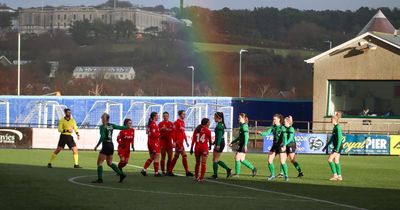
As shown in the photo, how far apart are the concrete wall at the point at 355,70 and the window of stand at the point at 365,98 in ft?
1.54

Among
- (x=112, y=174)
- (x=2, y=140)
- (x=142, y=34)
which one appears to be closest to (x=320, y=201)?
(x=112, y=174)

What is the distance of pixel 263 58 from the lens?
12850 centimetres

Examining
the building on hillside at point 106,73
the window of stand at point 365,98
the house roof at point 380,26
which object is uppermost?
the house roof at point 380,26

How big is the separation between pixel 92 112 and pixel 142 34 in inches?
2962

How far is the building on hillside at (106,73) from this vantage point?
416 feet

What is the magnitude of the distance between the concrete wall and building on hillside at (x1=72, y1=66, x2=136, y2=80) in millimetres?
62206

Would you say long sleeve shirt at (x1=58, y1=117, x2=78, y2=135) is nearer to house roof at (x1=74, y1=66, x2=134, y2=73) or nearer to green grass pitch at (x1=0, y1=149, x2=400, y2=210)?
green grass pitch at (x1=0, y1=149, x2=400, y2=210)

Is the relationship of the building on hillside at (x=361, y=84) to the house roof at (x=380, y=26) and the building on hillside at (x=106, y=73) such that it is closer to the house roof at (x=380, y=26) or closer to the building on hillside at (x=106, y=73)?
the house roof at (x=380, y=26)

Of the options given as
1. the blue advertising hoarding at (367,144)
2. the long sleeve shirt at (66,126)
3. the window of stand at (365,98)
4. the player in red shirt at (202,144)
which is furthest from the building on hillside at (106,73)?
the player in red shirt at (202,144)

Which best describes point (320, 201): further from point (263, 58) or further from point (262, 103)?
point (263, 58)

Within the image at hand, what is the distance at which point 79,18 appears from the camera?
15475cm

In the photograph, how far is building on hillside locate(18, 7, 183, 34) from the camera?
15150cm

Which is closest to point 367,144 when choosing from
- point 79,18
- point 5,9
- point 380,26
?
point 380,26

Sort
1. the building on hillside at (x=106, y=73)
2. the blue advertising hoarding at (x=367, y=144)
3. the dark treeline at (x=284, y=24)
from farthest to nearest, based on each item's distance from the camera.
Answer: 1. the dark treeline at (x=284, y=24)
2. the building on hillside at (x=106, y=73)
3. the blue advertising hoarding at (x=367, y=144)
